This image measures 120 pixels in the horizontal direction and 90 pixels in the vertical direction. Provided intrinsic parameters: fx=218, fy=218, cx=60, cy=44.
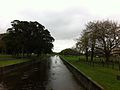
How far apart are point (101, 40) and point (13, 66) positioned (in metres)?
23.4

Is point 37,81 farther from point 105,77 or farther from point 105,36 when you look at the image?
point 105,36

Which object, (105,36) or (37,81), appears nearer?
(37,81)

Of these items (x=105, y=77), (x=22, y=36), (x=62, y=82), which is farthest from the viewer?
(x=22, y=36)

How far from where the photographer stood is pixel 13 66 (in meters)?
40.3

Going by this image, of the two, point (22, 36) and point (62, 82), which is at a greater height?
point (22, 36)

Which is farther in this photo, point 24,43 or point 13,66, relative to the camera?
point 24,43

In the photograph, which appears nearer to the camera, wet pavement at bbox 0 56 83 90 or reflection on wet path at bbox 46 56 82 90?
wet pavement at bbox 0 56 83 90

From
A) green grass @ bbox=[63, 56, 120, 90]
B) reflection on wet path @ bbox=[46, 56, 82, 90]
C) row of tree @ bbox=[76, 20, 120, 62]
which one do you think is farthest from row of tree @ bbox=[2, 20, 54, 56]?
green grass @ bbox=[63, 56, 120, 90]

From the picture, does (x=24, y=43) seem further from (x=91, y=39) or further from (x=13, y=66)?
(x=13, y=66)

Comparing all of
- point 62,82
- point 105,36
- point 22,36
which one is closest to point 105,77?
point 62,82

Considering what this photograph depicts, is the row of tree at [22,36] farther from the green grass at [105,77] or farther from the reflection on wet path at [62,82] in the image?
the green grass at [105,77]

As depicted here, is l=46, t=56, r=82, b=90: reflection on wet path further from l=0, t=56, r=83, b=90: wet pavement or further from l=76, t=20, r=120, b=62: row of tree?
l=76, t=20, r=120, b=62: row of tree

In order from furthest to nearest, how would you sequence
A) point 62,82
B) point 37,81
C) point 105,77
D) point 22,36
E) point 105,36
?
point 22,36
point 105,36
point 62,82
point 37,81
point 105,77

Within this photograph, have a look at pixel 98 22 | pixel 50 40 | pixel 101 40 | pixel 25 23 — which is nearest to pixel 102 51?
pixel 101 40
